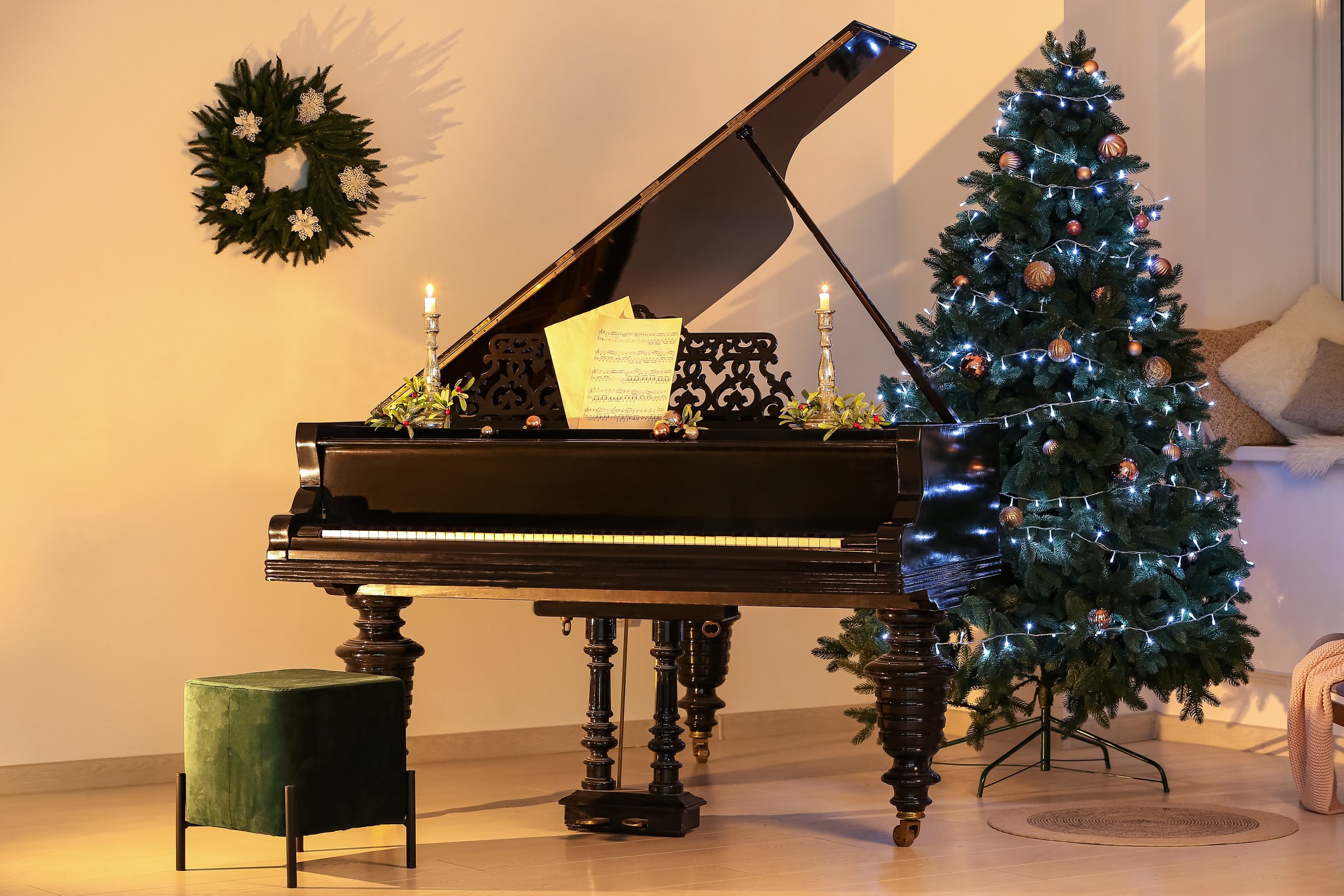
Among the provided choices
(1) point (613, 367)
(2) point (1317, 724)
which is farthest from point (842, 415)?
(2) point (1317, 724)

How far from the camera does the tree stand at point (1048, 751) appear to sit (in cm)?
511

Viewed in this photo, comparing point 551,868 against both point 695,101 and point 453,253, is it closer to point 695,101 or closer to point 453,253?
point 453,253

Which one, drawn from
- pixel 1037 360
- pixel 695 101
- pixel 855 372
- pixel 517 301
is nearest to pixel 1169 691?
pixel 1037 360

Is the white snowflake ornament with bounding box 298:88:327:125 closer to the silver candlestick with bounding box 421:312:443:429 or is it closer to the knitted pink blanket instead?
the silver candlestick with bounding box 421:312:443:429

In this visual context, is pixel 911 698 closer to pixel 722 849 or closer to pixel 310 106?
pixel 722 849

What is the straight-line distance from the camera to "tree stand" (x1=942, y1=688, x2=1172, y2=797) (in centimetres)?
511

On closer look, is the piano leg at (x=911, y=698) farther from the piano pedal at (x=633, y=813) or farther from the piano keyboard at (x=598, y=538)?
the piano pedal at (x=633, y=813)

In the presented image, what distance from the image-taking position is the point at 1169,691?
16.7 feet

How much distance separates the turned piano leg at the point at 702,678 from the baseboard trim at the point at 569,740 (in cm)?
40

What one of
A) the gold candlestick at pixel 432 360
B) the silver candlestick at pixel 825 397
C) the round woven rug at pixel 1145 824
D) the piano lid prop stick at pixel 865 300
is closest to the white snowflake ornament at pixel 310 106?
the gold candlestick at pixel 432 360

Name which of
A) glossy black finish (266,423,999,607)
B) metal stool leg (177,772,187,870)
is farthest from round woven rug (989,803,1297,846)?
metal stool leg (177,772,187,870)

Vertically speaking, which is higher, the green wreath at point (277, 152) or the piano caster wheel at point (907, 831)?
the green wreath at point (277, 152)

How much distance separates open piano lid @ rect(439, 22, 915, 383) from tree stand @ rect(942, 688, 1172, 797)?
167 centimetres

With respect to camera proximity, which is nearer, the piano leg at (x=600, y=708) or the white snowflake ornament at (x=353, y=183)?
the piano leg at (x=600, y=708)
